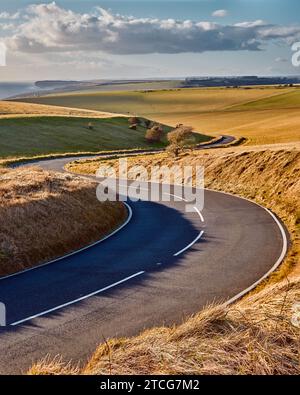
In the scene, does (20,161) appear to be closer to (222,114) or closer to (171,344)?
(171,344)

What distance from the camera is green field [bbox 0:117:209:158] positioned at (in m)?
75.8

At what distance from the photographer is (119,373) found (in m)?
7.42

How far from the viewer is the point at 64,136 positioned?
8856 centimetres

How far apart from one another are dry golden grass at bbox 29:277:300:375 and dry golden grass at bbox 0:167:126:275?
9949 mm

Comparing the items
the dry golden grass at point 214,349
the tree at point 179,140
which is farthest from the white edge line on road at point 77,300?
the tree at point 179,140

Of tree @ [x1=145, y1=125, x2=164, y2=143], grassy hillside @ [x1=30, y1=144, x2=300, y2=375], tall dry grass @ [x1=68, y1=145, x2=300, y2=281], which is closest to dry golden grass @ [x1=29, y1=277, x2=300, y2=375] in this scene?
grassy hillside @ [x1=30, y1=144, x2=300, y2=375]

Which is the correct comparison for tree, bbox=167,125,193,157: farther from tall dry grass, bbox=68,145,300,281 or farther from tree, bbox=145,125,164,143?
tree, bbox=145,125,164,143

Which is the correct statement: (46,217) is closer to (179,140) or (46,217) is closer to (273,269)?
(273,269)

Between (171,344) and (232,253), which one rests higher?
(171,344)

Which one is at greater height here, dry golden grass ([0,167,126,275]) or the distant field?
the distant field

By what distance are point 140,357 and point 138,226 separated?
18.1 metres

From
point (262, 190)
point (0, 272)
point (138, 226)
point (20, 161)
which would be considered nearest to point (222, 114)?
point (20, 161)

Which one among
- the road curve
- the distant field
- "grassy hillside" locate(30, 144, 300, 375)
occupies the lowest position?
the road curve

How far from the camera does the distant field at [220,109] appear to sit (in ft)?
359
